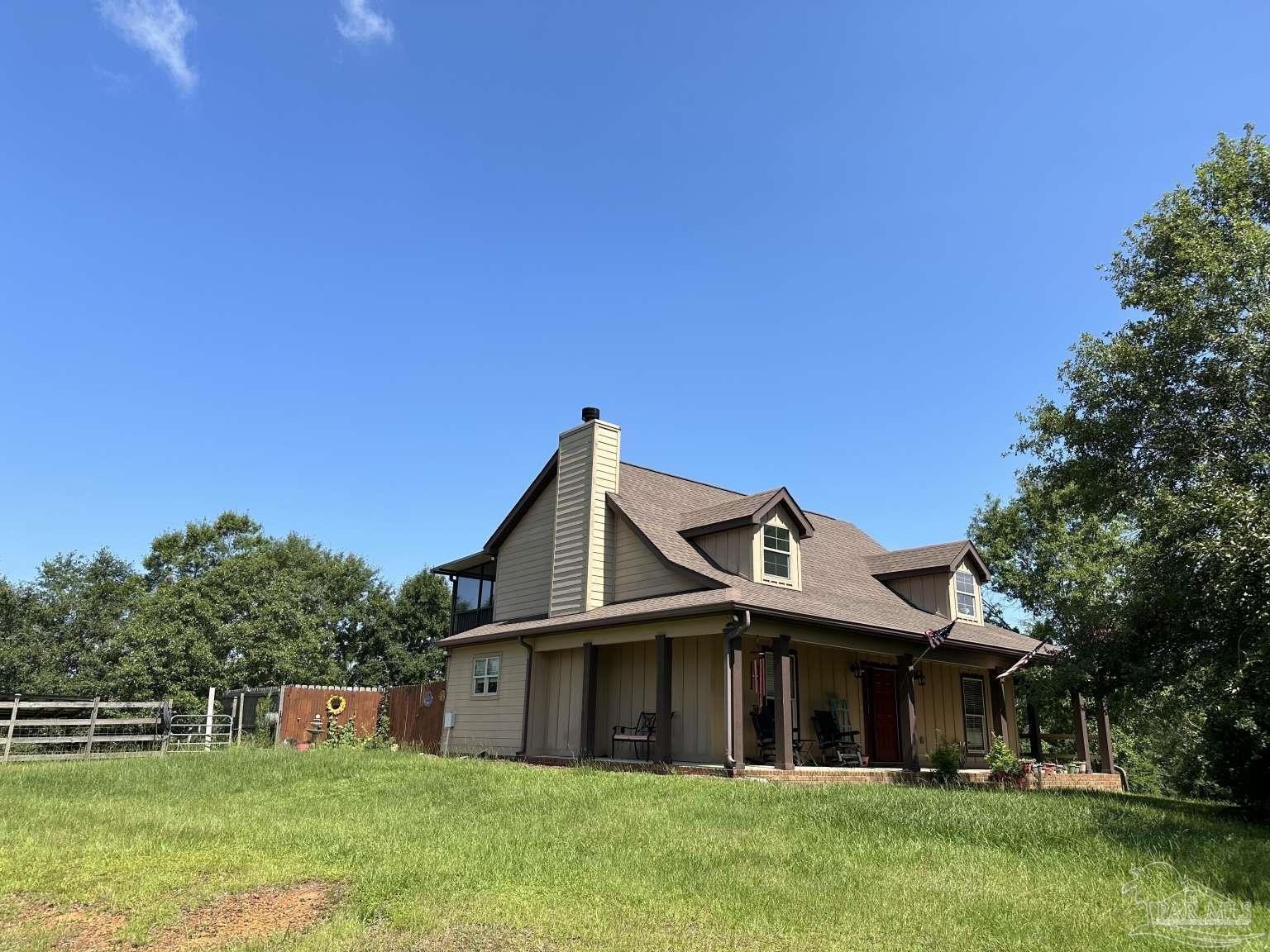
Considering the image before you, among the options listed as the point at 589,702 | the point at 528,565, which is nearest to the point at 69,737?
the point at 528,565

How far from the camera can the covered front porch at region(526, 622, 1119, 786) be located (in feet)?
47.2

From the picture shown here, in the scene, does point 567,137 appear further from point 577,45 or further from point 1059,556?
point 1059,556

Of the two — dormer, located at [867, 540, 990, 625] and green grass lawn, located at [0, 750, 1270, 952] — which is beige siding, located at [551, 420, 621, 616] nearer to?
green grass lawn, located at [0, 750, 1270, 952]

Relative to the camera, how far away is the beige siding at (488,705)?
18.7m

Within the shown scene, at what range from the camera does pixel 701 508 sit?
2039 centimetres

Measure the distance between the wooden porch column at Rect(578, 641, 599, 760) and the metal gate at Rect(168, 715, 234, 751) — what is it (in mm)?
9513

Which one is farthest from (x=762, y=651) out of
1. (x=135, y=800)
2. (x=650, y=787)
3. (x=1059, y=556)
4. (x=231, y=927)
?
(x=1059, y=556)

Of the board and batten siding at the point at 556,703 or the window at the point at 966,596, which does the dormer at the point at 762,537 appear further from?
the window at the point at 966,596

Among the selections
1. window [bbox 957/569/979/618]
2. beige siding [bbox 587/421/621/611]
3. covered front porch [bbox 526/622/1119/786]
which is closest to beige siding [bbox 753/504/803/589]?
covered front porch [bbox 526/622/1119/786]

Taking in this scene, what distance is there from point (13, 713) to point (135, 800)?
29.0 ft

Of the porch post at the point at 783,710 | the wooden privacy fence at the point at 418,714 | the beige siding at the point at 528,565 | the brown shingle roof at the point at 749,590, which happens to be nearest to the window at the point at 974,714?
the brown shingle roof at the point at 749,590

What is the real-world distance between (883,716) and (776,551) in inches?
188

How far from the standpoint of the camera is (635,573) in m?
17.5

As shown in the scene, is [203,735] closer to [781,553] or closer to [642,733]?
[642,733]
